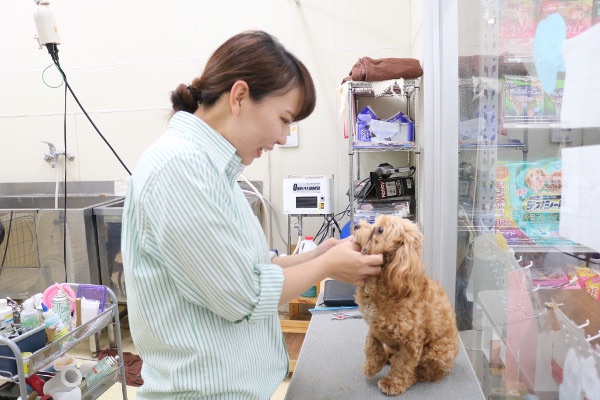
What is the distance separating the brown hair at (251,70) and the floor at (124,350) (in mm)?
2053

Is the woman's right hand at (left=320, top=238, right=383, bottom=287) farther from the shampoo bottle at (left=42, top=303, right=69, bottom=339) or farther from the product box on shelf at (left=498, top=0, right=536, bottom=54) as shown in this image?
the shampoo bottle at (left=42, top=303, right=69, bottom=339)

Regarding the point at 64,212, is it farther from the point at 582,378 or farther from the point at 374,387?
the point at 582,378

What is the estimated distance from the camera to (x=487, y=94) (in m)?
1.55

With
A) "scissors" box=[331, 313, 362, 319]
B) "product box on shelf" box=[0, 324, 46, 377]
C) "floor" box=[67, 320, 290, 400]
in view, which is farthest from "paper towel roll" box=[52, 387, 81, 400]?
"scissors" box=[331, 313, 362, 319]

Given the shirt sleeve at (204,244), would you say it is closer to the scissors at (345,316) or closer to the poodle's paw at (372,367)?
the poodle's paw at (372,367)

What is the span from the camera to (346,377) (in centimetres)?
139

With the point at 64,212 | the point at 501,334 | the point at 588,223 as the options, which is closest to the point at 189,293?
the point at 588,223

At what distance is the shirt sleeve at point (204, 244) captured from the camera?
2.50 feet

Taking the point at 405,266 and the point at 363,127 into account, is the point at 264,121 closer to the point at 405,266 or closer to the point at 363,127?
the point at 405,266

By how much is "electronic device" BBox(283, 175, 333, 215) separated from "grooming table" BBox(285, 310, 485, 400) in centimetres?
130

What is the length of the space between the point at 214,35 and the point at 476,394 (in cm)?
306

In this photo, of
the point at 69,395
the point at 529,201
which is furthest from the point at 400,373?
the point at 69,395

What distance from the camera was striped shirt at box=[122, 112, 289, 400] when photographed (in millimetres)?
768

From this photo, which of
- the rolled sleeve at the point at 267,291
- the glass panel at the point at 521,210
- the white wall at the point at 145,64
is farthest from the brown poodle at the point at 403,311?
the white wall at the point at 145,64
